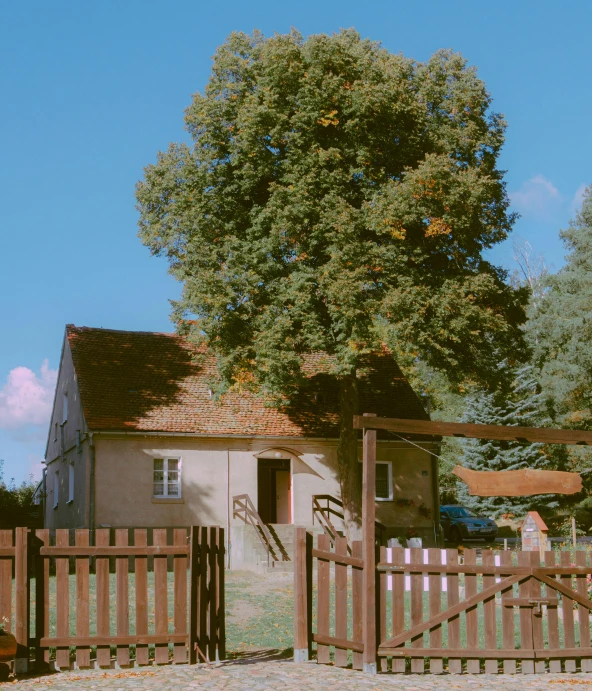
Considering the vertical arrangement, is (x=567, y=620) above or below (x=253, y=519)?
above

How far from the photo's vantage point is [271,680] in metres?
8.84

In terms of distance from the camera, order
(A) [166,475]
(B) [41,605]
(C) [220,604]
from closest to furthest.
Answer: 1. (B) [41,605]
2. (C) [220,604]
3. (A) [166,475]

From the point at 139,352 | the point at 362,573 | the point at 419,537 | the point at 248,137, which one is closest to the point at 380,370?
the point at 419,537

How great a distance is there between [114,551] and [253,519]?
16.7 m

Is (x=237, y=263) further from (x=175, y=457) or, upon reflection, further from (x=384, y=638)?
(x=384, y=638)

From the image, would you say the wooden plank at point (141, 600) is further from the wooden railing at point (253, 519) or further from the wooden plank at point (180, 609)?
the wooden railing at point (253, 519)

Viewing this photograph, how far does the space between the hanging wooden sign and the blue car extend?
989 inches

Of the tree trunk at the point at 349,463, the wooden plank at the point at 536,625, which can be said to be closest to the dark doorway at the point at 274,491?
the tree trunk at the point at 349,463

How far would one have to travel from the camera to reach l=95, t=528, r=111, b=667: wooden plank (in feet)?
31.1

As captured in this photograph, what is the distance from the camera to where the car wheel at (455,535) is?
3772 cm

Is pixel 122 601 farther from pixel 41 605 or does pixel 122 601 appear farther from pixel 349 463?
pixel 349 463

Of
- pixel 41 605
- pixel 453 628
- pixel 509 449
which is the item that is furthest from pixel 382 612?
pixel 509 449

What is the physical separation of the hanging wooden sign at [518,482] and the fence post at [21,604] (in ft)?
20.2

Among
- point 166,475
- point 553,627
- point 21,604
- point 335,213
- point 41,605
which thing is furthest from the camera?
point 166,475
